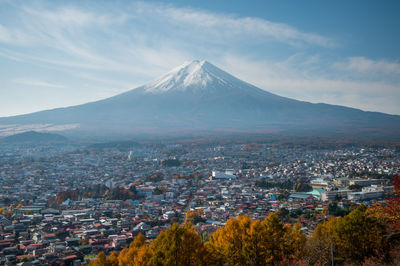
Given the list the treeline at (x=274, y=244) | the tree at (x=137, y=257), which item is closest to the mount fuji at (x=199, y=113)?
the tree at (x=137, y=257)

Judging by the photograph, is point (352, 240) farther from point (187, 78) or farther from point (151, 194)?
point (187, 78)

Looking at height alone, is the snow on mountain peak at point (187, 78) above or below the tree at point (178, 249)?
above

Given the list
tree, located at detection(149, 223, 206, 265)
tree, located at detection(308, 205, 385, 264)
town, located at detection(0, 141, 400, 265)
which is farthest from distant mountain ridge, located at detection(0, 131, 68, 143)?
tree, located at detection(308, 205, 385, 264)

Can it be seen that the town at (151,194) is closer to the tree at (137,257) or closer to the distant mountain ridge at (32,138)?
the tree at (137,257)

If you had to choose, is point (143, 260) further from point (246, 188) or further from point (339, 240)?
point (246, 188)

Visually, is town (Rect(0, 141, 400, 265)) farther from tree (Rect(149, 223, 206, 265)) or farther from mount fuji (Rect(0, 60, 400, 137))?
mount fuji (Rect(0, 60, 400, 137))

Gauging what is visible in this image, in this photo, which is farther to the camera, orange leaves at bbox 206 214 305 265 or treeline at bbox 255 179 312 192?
treeline at bbox 255 179 312 192
